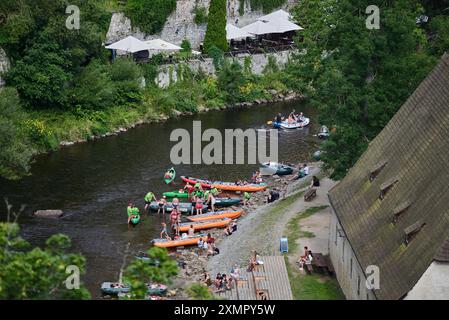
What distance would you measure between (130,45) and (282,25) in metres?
17.9

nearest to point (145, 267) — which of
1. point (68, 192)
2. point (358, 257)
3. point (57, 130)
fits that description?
point (358, 257)

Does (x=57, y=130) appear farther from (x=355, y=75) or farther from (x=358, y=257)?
(x=358, y=257)

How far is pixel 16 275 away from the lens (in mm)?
28562

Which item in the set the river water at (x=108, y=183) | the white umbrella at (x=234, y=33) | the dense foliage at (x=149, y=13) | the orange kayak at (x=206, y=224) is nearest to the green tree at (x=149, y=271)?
the river water at (x=108, y=183)

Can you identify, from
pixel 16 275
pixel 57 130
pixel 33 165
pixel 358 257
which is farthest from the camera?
pixel 57 130

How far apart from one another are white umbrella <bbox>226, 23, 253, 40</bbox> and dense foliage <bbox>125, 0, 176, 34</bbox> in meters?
5.87

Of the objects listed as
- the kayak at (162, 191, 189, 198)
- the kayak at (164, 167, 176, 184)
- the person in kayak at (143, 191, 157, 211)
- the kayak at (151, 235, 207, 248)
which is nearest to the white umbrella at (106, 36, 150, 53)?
the kayak at (164, 167, 176, 184)

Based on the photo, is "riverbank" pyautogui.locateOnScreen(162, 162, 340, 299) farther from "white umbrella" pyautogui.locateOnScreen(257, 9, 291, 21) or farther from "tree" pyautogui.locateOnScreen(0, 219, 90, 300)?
"white umbrella" pyautogui.locateOnScreen(257, 9, 291, 21)

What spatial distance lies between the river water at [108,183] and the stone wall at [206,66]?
5.09 meters

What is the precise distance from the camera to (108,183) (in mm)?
68875

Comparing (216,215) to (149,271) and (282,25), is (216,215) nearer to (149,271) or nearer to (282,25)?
(149,271)

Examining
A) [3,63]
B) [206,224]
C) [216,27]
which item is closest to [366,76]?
[206,224]

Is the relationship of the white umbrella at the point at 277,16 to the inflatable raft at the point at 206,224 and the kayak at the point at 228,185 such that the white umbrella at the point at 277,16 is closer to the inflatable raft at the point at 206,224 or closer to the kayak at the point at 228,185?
the kayak at the point at 228,185
